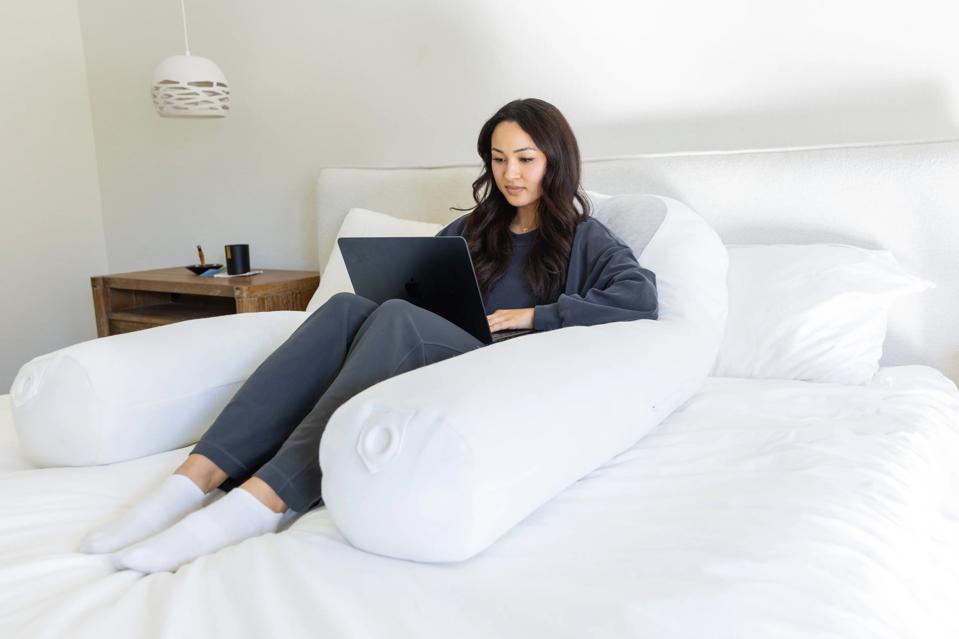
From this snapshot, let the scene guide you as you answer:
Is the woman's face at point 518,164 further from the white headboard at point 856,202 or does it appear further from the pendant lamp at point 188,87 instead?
the pendant lamp at point 188,87

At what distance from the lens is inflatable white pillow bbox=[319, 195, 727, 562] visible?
0.90 meters

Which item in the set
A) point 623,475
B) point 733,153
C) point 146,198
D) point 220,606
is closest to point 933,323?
point 733,153

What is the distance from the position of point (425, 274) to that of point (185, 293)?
5.79ft

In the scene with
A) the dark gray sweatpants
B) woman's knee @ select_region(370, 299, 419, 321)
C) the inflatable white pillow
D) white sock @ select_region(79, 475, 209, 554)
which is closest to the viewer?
the inflatable white pillow

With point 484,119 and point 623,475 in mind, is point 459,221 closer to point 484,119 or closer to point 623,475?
point 484,119

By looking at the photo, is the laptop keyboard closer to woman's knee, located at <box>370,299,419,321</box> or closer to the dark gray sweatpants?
the dark gray sweatpants

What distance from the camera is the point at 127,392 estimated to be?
4.54 feet

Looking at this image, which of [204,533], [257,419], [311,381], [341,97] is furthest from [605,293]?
[341,97]

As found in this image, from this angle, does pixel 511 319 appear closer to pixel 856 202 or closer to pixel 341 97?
pixel 856 202

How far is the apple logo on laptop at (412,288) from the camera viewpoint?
154 centimetres

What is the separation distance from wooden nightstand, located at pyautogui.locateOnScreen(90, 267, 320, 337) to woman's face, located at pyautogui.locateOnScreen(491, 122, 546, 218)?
1.14m

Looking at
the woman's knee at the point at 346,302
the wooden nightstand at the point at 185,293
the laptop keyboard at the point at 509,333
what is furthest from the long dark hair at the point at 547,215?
the wooden nightstand at the point at 185,293

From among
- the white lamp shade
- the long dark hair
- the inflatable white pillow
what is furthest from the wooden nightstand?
the inflatable white pillow

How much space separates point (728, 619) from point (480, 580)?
0.84ft
